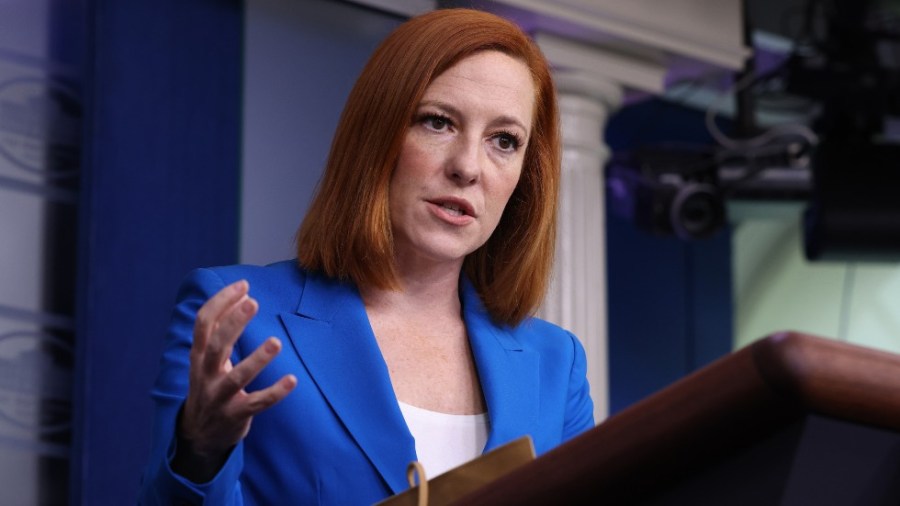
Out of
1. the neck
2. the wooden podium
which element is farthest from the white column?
the wooden podium

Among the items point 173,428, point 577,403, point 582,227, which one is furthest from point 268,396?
point 582,227

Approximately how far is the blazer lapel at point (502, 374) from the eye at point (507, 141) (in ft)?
0.50

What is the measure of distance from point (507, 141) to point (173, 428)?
0.52 meters

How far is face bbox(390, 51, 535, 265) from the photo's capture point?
1341mm

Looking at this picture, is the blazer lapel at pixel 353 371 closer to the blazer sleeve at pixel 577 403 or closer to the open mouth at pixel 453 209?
the open mouth at pixel 453 209

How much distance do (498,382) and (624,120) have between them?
3630 mm

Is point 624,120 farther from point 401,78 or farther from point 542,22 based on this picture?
point 401,78

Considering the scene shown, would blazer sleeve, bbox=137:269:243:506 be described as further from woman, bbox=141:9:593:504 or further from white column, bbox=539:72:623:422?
white column, bbox=539:72:623:422

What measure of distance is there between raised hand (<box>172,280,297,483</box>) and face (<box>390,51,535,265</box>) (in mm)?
390

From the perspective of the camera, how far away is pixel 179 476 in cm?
102

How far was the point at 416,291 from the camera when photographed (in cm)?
137

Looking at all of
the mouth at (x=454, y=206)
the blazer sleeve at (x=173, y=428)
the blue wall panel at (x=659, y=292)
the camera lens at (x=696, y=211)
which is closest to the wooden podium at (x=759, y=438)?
the blazer sleeve at (x=173, y=428)

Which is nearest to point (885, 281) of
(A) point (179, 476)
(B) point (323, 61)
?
(B) point (323, 61)

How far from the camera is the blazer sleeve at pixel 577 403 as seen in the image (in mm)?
1392
